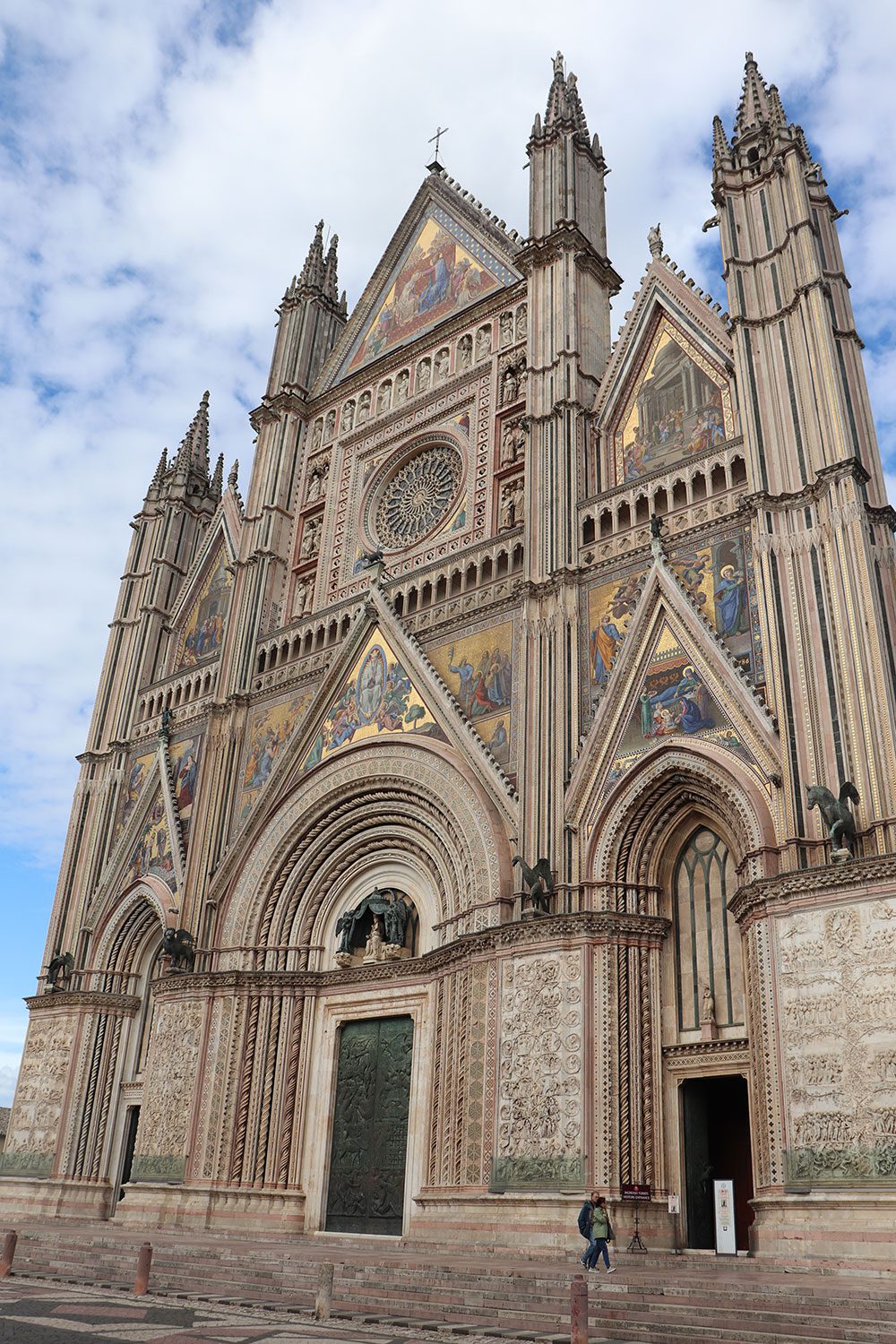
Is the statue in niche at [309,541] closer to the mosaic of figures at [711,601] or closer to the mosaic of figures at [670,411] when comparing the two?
the mosaic of figures at [670,411]

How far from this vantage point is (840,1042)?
12602 millimetres

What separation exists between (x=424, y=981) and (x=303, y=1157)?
12.4 feet

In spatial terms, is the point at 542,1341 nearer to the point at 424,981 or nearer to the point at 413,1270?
the point at 413,1270

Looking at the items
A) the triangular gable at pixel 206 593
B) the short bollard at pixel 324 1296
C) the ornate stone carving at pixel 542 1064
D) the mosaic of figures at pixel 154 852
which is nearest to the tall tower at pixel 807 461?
the ornate stone carving at pixel 542 1064

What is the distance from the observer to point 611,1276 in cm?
1097

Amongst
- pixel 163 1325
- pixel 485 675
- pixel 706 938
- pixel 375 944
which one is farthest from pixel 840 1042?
pixel 375 944

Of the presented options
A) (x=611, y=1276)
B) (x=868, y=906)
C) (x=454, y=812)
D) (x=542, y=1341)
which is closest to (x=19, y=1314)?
(x=542, y=1341)

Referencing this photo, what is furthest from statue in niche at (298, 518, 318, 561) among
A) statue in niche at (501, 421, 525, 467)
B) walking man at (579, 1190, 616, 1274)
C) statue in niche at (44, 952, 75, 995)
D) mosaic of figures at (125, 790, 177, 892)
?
walking man at (579, 1190, 616, 1274)

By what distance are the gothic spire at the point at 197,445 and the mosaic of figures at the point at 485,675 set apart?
44.8 ft

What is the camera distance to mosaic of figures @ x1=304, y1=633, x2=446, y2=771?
20.3 meters

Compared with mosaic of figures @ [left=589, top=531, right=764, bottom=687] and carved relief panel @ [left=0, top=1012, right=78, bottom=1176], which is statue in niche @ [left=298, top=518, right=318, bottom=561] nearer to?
mosaic of figures @ [left=589, top=531, right=764, bottom=687]

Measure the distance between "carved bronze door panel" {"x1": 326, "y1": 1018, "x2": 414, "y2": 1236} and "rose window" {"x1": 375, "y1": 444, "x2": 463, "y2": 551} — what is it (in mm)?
9869

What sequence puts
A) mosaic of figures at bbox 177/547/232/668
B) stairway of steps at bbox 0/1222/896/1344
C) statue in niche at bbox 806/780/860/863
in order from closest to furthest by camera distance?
stairway of steps at bbox 0/1222/896/1344 → statue in niche at bbox 806/780/860/863 → mosaic of figures at bbox 177/547/232/668

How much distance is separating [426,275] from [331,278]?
4390 millimetres
